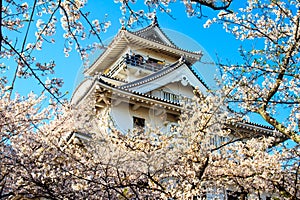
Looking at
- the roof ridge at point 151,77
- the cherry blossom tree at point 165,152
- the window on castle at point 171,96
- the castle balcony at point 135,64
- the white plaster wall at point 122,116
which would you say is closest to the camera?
the cherry blossom tree at point 165,152

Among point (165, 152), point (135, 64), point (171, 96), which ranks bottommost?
point (165, 152)

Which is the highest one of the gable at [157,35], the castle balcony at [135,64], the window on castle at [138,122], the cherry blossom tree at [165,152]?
the gable at [157,35]

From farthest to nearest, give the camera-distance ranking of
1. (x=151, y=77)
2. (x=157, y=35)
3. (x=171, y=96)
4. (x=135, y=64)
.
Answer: (x=157, y=35), (x=135, y=64), (x=171, y=96), (x=151, y=77)

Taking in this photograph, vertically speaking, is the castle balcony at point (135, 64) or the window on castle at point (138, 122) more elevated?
the castle balcony at point (135, 64)

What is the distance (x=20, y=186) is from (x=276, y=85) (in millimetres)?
5769

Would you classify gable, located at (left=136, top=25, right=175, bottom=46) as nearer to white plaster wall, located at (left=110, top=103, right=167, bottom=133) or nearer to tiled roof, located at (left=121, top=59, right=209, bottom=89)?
tiled roof, located at (left=121, top=59, right=209, bottom=89)

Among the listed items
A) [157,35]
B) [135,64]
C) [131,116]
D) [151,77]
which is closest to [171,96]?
[151,77]

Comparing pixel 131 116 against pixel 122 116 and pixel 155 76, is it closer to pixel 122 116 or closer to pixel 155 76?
pixel 122 116

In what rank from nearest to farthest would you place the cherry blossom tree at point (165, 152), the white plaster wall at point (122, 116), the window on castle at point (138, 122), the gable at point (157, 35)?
the cherry blossom tree at point (165, 152)
the white plaster wall at point (122, 116)
the window on castle at point (138, 122)
the gable at point (157, 35)

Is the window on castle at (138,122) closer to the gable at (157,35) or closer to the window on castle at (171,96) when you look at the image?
the window on castle at (171,96)

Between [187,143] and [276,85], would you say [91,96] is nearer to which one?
[187,143]

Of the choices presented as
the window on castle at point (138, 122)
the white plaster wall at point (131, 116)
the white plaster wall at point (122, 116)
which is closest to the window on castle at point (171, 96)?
the white plaster wall at point (131, 116)

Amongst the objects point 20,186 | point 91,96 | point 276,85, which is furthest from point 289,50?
point 91,96

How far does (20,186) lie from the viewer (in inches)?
296
